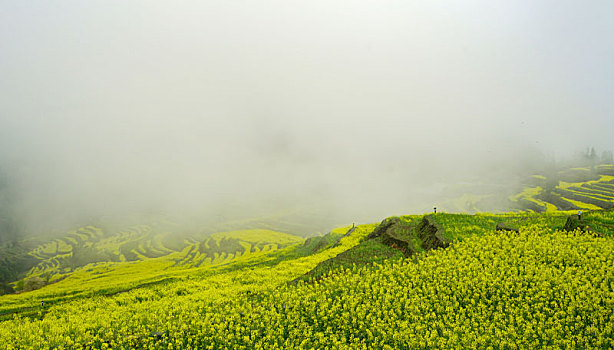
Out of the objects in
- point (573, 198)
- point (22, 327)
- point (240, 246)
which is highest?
point (22, 327)

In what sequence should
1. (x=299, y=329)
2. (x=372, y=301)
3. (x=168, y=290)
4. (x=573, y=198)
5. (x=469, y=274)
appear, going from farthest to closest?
1. (x=573, y=198)
2. (x=168, y=290)
3. (x=469, y=274)
4. (x=372, y=301)
5. (x=299, y=329)

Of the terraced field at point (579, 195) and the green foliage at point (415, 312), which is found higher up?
the green foliage at point (415, 312)

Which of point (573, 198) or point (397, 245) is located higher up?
point (397, 245)

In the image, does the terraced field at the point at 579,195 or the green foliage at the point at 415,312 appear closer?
the green foliage at the point at 415,312

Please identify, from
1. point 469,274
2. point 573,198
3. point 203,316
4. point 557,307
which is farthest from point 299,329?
point 573,198

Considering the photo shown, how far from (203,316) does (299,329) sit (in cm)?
601

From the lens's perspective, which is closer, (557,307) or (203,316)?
(557,307)

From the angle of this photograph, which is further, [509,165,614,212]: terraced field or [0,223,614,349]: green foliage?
[509,165,614,212]: terraced field

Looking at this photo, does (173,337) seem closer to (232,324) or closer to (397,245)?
(232,324)

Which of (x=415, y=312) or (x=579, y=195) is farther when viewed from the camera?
(x=579, y=195)

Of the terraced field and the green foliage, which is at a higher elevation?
the green foliage

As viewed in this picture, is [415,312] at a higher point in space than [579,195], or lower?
higher

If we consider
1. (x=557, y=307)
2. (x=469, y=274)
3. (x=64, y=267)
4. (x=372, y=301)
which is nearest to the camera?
(x=557, y=307)

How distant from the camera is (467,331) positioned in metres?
11.1
